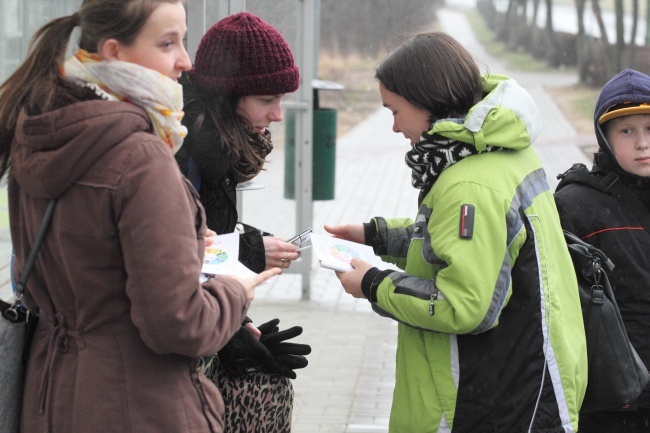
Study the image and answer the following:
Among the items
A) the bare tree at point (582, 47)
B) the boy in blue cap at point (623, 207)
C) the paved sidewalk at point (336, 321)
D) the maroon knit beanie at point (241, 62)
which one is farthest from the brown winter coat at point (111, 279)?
the bare tree at point (582, 47)

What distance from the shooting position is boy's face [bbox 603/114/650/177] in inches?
145

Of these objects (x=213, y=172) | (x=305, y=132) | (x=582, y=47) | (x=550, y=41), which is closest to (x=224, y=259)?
(x=213, y=172)

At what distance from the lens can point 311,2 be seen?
25.4 ft

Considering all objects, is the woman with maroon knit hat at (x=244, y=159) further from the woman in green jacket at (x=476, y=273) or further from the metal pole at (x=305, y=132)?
the metal pole at (x=305, y=132)

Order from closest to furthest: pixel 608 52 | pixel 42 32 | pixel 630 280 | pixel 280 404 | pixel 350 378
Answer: pixel 42 32 < pixel 280 404 < pixel 630 280 < pixel 350 378 < pixel 608 52

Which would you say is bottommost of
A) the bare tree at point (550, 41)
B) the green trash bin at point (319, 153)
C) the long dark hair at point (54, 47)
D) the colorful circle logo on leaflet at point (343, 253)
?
the bare tree at point (550, 41)

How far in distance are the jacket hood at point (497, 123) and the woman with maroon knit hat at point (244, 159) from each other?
1.85ft

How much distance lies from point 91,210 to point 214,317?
36cm

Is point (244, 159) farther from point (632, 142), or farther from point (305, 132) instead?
point (305, 132)

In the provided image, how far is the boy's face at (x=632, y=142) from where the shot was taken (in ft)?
12.1

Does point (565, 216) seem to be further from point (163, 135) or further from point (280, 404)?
point (163, 135)

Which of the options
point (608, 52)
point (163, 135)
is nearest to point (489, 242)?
point (163, 135)

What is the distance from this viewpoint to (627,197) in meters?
3.70

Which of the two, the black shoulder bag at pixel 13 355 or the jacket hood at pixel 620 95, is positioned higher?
the jacket hood at pixel 620 95
